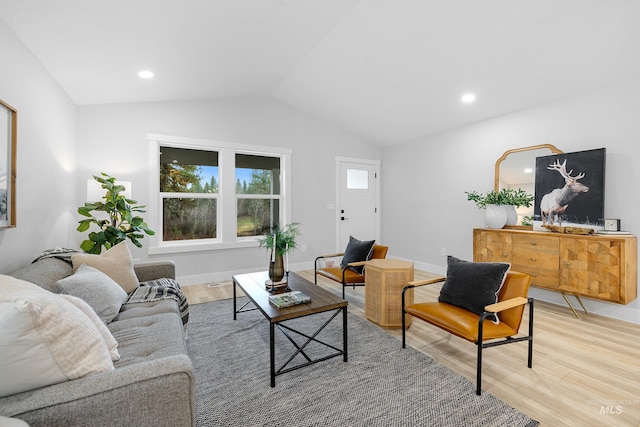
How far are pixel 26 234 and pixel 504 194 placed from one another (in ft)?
16.2

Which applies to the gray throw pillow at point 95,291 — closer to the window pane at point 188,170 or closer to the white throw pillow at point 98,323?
the white throw pillow at point 98,323

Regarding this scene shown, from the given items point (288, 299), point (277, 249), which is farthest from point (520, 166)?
point (288, 299)

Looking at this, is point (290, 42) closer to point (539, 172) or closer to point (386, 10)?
point (386, 10)

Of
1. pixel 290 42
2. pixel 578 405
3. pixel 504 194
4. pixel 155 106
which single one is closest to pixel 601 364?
pixel 578 405

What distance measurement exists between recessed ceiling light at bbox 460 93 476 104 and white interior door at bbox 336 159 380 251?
7.39 feet

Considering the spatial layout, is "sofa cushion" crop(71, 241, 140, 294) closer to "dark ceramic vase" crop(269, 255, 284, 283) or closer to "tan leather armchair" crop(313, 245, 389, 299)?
"dark ceramic vase" crop(269, 255, 284, 283)

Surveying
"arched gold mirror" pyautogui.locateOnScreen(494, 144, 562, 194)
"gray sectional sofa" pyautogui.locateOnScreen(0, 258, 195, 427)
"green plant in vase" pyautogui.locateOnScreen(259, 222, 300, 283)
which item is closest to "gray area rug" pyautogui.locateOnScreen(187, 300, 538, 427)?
"green plant in vase" pyautogui.locateOnScreen(259, 222, 300, 283)

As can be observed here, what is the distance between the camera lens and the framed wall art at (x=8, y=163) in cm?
200

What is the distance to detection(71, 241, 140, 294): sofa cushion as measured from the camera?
227 centimetres

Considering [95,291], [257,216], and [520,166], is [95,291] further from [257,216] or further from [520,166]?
[520,166]

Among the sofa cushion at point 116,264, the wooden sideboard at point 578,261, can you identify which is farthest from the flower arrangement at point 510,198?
the sofa cushion at point 116,264

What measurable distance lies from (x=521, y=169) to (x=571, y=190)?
2.08 feet

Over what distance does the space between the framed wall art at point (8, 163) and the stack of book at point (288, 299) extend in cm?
193

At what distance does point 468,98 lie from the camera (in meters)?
3.78
